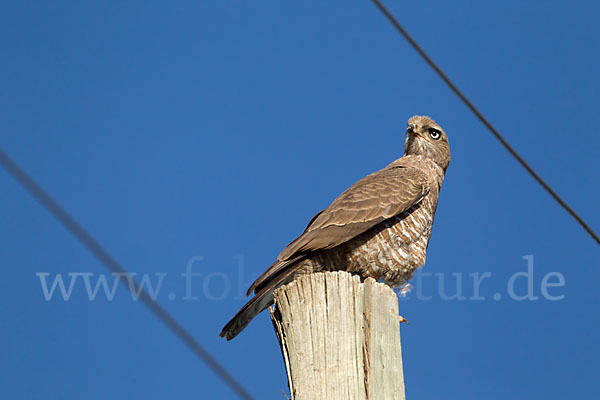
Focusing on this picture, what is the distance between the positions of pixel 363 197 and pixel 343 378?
3.06 m

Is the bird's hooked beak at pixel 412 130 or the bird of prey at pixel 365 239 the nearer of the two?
the bird of prey at pixel 365 239

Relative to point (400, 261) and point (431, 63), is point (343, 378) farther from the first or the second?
point (400, 261)

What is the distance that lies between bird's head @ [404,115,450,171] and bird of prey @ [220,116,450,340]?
1.07 metres

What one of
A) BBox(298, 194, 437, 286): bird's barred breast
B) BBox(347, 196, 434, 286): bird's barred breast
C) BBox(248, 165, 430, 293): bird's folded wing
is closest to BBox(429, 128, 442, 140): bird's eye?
BBox(248, 165, 430, 293): bird's folded wing

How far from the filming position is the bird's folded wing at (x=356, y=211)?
18.5 ft

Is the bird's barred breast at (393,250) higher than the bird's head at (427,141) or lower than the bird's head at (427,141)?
lower

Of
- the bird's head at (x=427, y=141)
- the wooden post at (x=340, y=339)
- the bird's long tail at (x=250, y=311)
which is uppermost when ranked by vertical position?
the bird's head at (x=427, y=141)

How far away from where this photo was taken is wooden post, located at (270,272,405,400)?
3.37 metres

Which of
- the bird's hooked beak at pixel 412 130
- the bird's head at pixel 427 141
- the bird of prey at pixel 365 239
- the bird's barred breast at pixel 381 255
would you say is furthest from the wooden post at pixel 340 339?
the bird's hooked beak at pixel 412 130

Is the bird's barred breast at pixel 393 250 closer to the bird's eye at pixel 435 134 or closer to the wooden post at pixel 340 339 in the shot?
the bird's eye at pixel 435 134

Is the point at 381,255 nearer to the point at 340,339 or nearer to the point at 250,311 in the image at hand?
the point at 250,311

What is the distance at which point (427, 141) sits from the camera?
25.8 feet

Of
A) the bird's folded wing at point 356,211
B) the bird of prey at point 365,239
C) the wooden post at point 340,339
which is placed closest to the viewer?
the wooden post at point 340,339

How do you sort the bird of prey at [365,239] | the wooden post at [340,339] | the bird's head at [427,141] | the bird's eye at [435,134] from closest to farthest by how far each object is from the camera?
the wooden post at [340,339], the bird of prey at [365,239], the bird's head at [427,141], the bird's eye at [435,134]
